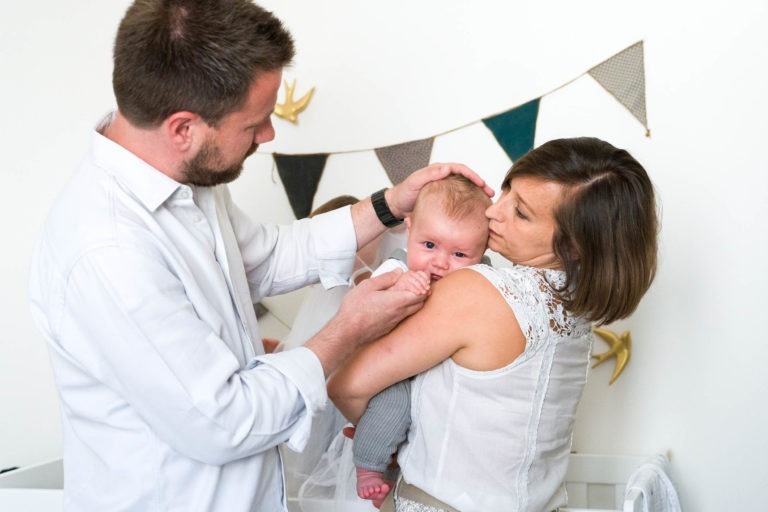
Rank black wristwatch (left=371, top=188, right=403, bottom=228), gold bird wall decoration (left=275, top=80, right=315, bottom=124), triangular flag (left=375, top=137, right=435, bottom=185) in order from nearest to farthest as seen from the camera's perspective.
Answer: black wristwatch (left=371, top=188, right=403, bottom=228), triangular flag (left=375, top=137, right=435, bottom=185), gold bird wall decoration (left=275, top=80, right=315, bottom=124)

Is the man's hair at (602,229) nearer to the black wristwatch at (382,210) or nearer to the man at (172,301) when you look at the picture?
the man at (172,301)

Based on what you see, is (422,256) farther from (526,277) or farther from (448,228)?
(526,277)

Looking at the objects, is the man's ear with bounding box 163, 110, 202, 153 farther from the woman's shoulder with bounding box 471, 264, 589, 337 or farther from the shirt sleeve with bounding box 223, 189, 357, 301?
the woman's shoulder with bounding box 471, 264, 589, 337

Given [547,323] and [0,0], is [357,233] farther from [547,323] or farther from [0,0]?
[0,0]

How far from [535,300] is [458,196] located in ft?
1.27

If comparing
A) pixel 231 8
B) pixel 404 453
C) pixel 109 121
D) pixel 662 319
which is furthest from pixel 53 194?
pixel 662 319

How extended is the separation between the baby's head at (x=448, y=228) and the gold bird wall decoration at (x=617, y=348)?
32.7 inches

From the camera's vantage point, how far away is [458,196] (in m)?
1.69

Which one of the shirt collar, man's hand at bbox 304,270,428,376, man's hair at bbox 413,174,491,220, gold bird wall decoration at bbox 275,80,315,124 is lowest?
man's hand at bbox 304,270,428,376

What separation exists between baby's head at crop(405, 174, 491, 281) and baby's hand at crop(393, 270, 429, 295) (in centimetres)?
19

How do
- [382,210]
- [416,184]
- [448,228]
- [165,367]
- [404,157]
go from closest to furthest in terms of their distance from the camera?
[165,367] → [448,228] → [416,184] → [382,210] → [404,157]

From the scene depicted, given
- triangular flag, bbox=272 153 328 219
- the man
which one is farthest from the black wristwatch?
triangular flag, bbox=272 153 328 219

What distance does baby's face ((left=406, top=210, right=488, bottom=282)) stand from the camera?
1661 mm

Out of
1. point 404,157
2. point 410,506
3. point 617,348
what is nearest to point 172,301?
point 410,506
